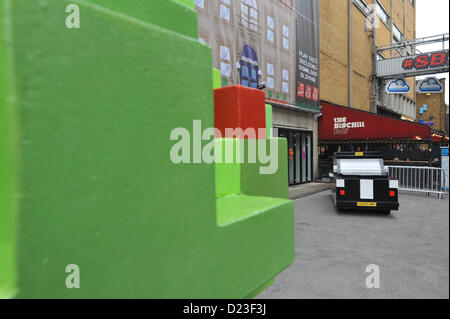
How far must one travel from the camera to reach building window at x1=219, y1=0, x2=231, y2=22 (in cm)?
742

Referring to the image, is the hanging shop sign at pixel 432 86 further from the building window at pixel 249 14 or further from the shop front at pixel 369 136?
the shop front at pixel 369 136

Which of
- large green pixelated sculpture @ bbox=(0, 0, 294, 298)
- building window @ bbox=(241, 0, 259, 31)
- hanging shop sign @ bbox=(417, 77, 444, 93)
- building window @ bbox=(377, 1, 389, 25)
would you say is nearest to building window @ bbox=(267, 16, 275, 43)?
building window @ bbox=(241, 0, 259, 31)

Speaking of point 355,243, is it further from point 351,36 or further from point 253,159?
point 351,36

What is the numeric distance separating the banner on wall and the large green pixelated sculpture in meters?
6.31

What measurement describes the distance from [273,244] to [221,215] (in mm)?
335

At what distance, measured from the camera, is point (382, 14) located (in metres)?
17.7

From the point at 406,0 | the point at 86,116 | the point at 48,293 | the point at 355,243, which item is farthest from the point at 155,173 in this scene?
the point at 355,243

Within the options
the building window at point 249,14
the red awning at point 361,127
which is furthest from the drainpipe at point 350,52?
the building window at point 249,14

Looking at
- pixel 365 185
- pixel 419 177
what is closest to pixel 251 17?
pixel 365 185

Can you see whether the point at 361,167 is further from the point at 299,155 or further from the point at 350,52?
the point at 350,52

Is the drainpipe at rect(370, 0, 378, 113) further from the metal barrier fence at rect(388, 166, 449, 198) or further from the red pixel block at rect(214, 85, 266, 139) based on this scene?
the red pixel block at rect(214, 85, 266, 139)

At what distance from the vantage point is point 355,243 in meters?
4.63

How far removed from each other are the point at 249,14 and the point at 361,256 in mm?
7271

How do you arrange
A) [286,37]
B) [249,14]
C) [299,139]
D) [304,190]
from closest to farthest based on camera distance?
[249,14], [286,37], [304,190], [299,139]
